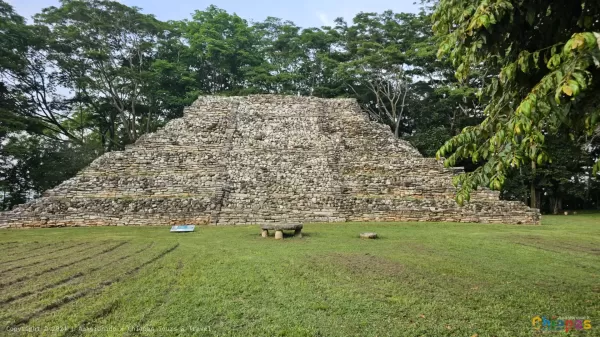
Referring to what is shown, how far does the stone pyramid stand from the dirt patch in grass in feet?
21.6

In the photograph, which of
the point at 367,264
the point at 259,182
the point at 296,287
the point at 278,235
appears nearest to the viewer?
the point at 296,287

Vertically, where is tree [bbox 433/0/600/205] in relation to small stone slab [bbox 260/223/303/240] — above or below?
above

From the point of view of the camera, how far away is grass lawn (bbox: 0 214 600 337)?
345 centimetres

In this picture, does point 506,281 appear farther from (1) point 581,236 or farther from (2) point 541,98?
(1) point 581,236

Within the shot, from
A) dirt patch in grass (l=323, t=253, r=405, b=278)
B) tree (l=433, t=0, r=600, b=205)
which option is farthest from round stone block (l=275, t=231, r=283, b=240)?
tree (l=433, t=0, r=600, b=205)

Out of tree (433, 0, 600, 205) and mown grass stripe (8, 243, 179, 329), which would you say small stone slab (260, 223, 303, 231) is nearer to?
mown grass stripe (8, 243, 179, 329)

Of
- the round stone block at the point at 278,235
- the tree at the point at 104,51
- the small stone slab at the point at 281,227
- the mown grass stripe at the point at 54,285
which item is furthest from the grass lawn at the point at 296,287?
the tree at the point at 104,51

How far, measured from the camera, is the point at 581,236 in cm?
967

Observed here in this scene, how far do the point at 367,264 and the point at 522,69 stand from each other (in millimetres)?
3967

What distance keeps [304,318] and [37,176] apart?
23349 mm

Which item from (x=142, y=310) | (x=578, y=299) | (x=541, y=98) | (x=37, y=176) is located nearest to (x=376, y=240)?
(x=578, y=299)

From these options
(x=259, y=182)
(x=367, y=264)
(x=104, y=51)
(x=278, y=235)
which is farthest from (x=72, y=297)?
(x=104, y=51)

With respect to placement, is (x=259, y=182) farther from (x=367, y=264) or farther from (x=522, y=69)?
(x=522, y=69)

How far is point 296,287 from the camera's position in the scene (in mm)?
4668
